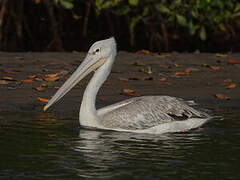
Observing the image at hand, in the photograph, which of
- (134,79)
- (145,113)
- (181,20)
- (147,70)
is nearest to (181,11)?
→ (181,20)

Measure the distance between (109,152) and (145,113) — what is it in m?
1.45

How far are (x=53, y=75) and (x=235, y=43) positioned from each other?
716cm

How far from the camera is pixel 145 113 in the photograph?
9008 millimetres

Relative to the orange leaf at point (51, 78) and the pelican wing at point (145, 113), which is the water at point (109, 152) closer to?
the pelican wing at point (145, 113)

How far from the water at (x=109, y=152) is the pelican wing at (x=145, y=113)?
0.52 ft

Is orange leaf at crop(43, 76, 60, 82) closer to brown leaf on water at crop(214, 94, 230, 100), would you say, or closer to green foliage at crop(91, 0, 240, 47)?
brown leaf on water at crop(214, 94, 230, 100)

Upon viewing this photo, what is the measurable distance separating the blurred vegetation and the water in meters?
4.99

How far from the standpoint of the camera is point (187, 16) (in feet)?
49.7

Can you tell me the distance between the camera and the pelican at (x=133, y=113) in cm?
886

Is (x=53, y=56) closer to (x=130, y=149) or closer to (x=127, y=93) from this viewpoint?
(x=127, y=93)

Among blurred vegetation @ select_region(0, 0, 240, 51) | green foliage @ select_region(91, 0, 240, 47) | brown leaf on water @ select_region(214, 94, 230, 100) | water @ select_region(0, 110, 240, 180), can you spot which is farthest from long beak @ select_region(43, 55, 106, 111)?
green foliage @ select_region(91, 0, 240, 47)

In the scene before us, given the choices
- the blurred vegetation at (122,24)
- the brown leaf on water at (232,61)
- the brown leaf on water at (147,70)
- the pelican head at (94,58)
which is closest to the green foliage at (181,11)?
the blurred vegetation at (122,24)

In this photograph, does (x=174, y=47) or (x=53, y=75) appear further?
(x=174, y=47)

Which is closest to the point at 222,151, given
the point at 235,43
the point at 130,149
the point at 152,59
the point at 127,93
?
the point at 130,149
